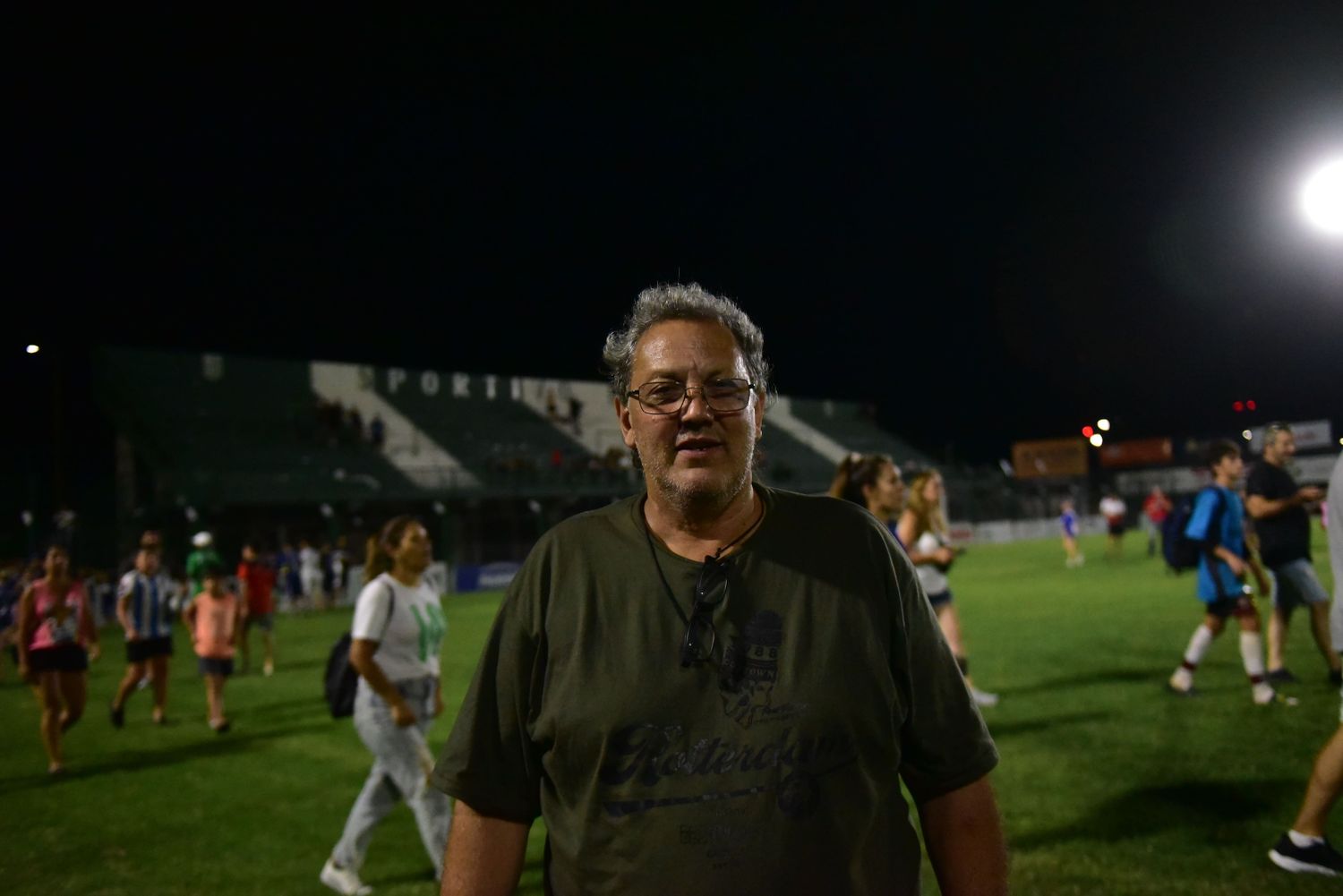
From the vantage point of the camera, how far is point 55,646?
8852 mm

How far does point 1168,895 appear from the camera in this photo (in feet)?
14.9

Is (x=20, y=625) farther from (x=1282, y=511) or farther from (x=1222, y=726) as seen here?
(x=1282, y=511)

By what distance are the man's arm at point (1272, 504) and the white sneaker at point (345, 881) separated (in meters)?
7.67

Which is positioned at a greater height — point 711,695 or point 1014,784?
point 711,695

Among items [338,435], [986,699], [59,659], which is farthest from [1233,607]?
[338,435]

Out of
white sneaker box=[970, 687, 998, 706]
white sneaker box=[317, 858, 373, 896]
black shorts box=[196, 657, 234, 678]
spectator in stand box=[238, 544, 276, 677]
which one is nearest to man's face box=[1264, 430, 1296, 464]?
Answer: white sneaker box=[970, 687, 998, 706]

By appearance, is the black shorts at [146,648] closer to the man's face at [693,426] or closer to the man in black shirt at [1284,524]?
the man's face at [693,426]

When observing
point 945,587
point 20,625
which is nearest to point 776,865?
point 945,587

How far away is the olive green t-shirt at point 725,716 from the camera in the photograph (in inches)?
70.0

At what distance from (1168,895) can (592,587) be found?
4117 mm

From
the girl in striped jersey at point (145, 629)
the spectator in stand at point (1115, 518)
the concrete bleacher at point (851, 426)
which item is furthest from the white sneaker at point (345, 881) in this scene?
the concrete bleacher at point (851, 426)

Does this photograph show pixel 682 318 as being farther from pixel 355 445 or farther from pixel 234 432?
pixel 355 445

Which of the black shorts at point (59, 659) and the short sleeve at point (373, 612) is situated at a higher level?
the short sleeve at point (373, 612)

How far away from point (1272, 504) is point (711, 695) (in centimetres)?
814
